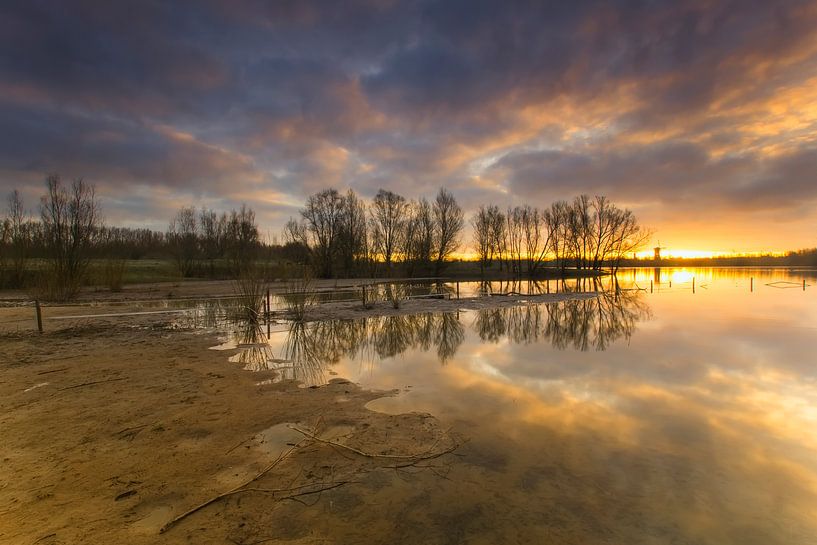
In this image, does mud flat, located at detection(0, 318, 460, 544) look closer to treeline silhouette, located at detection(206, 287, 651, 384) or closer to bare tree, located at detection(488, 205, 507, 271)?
treeline silhouette, located at detection(206, 287, 651, 384)

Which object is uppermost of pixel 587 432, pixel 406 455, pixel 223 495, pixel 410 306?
pixel 410 306

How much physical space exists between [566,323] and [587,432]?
11.5 meters

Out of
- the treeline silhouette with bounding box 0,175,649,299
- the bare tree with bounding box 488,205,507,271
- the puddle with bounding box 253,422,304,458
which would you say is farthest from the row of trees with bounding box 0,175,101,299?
the bare tree with bounding box 488,205,507,271

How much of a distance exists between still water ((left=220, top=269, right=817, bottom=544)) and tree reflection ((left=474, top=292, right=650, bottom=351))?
20cm

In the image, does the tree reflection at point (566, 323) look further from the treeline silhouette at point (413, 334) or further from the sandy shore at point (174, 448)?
the sandy shore at point (174, 448)

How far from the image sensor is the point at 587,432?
5.80 metres

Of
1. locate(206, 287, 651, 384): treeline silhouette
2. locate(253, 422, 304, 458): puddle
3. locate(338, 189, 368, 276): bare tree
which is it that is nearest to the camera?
locate(253, 422, 304, 458): puddle

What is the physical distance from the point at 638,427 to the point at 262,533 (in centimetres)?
553

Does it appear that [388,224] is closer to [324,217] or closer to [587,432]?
[324,217]

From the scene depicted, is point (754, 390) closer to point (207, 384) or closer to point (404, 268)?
point (207, 384)

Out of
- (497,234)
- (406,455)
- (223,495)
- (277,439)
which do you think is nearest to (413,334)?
(277,439)

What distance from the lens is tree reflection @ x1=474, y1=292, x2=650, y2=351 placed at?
13.2 metres

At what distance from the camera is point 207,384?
760cm

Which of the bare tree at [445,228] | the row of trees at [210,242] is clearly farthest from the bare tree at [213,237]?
the bare tree at [445,228]
